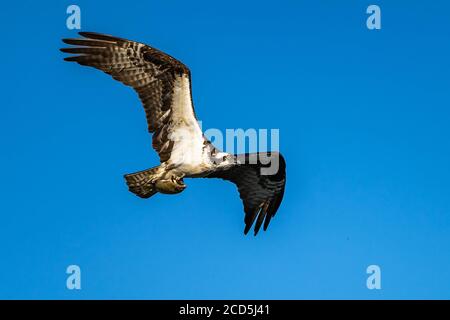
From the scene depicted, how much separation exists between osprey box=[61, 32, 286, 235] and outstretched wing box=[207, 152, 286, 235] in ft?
3.67

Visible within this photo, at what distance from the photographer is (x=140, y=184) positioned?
1460 centimetres

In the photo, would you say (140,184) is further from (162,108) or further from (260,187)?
(260,187)

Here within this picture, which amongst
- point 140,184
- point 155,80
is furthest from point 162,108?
point 140,184

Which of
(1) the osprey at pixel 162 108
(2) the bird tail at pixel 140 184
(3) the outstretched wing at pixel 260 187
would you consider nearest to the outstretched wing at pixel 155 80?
(1) the osprey at pixel 162 108

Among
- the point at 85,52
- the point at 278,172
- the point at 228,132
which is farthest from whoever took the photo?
the point at 278,172

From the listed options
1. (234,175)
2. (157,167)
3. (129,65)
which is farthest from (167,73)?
(234,175)

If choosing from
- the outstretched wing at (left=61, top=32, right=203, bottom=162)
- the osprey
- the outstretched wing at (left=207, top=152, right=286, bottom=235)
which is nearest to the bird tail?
the osprey

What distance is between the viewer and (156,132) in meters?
14.9

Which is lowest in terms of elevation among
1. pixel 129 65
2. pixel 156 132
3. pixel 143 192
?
pixel 143 192

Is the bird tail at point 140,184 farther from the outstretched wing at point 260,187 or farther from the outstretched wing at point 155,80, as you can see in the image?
the outstretched wing at point 260,187

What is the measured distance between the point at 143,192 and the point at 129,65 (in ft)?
7.35

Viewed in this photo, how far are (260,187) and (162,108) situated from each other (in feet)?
10.8

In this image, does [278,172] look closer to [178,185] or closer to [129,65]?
[178,185]

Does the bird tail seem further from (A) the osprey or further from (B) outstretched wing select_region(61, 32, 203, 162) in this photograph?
(B) outstretched wing select_region(61, 32, 203, 162)
